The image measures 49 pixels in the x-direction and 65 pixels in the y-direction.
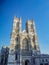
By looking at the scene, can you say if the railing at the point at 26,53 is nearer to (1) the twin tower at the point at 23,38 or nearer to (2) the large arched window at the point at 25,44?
(1) the twin tower at the point at 23,38

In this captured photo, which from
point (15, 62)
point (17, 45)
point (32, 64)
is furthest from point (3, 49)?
point (32, 64)

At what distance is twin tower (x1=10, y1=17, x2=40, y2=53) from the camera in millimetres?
38906

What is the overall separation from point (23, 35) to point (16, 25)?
5052mm

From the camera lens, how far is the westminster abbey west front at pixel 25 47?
35.6 m

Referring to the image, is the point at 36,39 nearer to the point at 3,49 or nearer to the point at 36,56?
the point at 36,56

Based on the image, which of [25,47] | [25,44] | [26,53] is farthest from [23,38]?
[26,53]

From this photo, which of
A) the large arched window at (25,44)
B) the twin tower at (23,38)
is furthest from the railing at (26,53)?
the large arched window at (25,44)

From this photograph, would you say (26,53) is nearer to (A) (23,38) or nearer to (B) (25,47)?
(B) (25,47)

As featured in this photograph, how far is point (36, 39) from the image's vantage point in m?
40.8

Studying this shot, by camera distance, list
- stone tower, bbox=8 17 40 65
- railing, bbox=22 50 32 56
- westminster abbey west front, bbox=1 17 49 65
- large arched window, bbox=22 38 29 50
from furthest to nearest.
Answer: large arched window, bbox=22 38 29 50, railing, bbox=22 50 32 56, stone tower, bbox=8 17 40 65, westminster abbey west front, bbox=1 17 49 65

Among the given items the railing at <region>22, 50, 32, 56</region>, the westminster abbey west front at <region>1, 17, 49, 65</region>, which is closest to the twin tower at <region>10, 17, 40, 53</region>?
the westminster abbey west front at <region>1, 17, 49, 65</region>

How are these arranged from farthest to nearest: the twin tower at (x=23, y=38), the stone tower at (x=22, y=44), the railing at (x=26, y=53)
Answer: the twin tower at (x=23, y=38) → the railing at (x=26, y=53) → the stone tower at (x=22, y=44)

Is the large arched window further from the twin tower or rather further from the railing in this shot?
the railing

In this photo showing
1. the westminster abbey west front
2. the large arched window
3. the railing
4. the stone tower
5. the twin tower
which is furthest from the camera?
the large arched window
